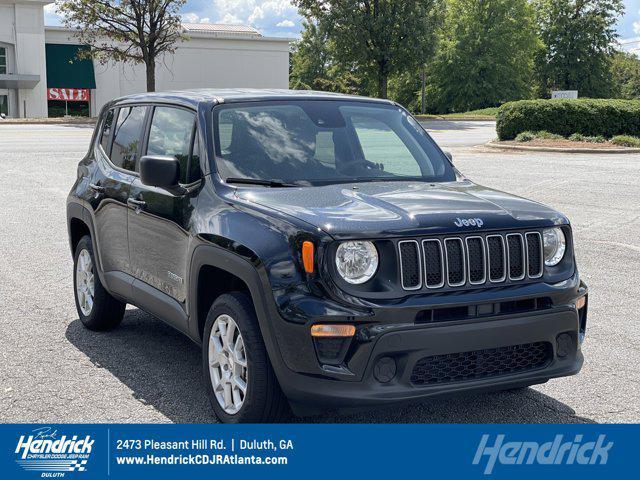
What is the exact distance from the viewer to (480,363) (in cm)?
414

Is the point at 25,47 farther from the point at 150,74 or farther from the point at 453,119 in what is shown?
the point at 453,119

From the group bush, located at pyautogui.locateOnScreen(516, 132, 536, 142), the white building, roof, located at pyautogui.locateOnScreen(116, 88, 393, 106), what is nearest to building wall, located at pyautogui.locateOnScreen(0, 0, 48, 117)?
the white building

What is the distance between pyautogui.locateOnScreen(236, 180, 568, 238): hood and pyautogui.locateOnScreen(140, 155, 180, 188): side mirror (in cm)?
50

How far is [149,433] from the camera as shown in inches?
161

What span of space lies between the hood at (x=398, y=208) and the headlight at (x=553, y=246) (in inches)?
2.3

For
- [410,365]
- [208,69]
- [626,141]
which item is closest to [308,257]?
[410,365]

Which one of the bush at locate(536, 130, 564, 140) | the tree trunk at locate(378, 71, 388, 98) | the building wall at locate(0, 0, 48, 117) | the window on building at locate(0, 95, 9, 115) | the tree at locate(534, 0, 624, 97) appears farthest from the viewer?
the tree at locate(534, 0, 624, 97)

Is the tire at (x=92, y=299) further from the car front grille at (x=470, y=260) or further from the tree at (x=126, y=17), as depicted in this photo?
the tree at (x=126, y=17)

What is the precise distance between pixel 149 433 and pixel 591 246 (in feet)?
25.0

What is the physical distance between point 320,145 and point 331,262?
4.87ft

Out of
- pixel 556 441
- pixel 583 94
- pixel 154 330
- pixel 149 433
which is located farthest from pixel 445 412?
pixel 583 94

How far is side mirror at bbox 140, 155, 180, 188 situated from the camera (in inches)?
194

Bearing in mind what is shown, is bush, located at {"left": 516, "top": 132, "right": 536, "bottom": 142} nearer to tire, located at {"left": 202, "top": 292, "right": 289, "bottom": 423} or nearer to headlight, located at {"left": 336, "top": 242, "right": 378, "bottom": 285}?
tire, located at {"left": 202, "top": 292, "right": 289, "bottom": 423}

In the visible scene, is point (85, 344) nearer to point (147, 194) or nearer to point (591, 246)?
point (147, 194)
